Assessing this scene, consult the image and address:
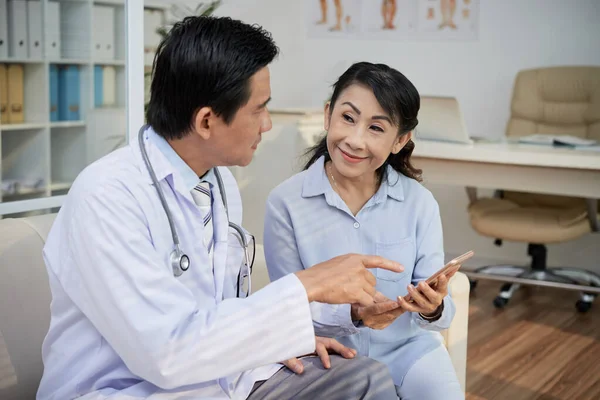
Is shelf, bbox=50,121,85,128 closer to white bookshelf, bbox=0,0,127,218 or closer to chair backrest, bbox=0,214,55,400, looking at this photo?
white bookshelf, bbox=0,0,127,218

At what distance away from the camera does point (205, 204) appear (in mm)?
1483

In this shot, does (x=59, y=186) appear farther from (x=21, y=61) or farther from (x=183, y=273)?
(x=183, y=273)

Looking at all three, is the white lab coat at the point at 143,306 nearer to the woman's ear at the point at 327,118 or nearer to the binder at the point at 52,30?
the woman's ear at the point at 327,118

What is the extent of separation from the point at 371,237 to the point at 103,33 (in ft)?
3.94

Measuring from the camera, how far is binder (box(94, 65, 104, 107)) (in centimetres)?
257

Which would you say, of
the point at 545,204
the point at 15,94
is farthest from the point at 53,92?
the point at 545,204

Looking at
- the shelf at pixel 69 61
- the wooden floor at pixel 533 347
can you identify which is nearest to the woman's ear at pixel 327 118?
the shelf at pixel 69 61

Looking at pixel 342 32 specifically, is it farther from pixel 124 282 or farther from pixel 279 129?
pixel 124 282

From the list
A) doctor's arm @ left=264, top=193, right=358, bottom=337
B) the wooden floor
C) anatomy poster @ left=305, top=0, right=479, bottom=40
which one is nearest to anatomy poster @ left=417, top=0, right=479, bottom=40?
anatomy poster @ left=305, top=0, right=479, bottom=40

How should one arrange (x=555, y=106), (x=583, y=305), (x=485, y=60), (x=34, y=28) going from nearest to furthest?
(x=34, y=28) → (x=583, y=305) → (x=555, y=106) → (x=485, y=60)

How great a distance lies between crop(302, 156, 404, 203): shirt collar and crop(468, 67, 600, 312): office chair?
226cm

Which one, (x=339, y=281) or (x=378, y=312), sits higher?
(x=339, y=281)

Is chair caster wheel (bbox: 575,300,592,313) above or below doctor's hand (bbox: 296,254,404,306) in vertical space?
below

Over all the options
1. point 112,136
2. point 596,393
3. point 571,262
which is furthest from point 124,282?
point 571,262
